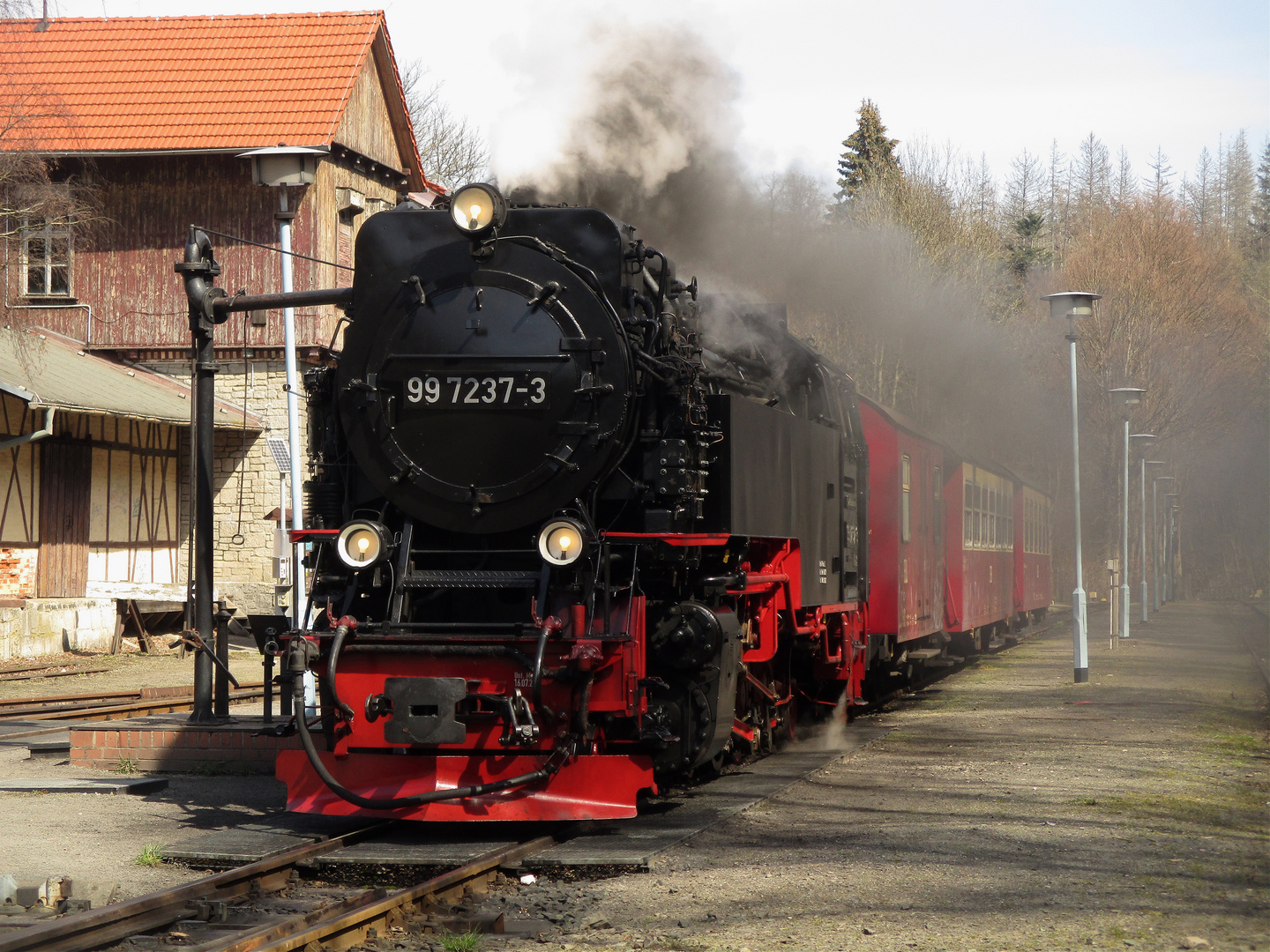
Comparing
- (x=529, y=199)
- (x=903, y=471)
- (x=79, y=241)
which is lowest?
(x=903, y=471)

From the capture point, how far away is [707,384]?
25.7 feet

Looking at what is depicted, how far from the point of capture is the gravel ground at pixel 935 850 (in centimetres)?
523

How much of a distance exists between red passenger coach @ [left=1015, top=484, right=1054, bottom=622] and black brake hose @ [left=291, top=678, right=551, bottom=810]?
18.9m

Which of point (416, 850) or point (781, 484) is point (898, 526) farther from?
point (416, 850)

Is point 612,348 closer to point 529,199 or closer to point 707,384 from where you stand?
point 707,384

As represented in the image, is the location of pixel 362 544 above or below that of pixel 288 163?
below

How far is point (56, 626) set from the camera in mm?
19188

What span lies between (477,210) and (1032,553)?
22.3m

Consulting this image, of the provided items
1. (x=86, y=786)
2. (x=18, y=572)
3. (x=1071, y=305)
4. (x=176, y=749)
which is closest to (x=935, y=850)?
(x=86, y=786)

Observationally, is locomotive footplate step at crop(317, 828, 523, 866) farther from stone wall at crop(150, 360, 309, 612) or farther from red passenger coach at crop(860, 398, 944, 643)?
stone wall at crop(150, 360, 309, 612)

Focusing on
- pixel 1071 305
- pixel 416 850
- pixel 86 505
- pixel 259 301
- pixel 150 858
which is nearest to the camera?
pixel 150 858

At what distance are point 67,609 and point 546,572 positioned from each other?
575 inches

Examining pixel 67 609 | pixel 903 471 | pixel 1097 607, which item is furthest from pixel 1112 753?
pixel 1097 607

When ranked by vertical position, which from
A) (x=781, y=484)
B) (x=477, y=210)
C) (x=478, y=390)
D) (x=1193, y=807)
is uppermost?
(x=477, y=210)
